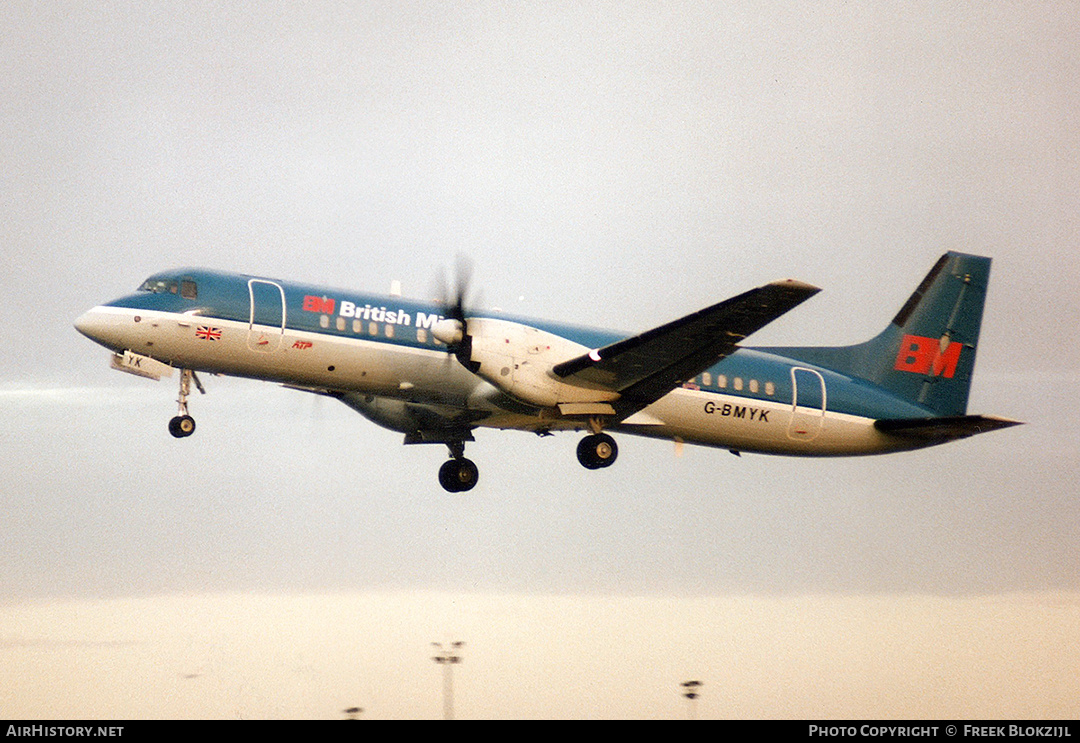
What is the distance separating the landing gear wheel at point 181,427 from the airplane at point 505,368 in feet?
0.09

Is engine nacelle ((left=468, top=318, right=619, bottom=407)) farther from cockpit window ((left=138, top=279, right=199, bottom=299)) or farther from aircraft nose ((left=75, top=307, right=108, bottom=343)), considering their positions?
aircraft nose ((left=75, top=307, right=108, bottom=343))

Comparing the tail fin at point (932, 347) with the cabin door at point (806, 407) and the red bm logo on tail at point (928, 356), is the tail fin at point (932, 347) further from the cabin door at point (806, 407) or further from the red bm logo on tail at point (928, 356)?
the cabin door at point (806, 407)

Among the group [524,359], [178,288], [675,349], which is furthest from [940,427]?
[178,288]

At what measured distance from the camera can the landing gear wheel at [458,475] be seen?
27.7m

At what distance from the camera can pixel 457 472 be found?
2766 centimetres

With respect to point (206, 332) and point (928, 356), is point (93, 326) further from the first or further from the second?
point (928, 356)

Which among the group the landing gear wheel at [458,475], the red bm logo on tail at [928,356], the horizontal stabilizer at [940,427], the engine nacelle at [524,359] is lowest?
the landing gear wheel at [458,475]

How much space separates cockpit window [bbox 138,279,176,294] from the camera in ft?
76.2

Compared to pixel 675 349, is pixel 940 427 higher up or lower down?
lower down

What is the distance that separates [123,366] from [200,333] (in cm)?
156

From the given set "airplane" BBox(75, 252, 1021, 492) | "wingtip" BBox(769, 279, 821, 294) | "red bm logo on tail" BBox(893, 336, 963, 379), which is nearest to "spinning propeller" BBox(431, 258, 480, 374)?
"airplane" BBox(75, 252, 1021, 492)

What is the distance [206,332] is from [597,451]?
8.30m

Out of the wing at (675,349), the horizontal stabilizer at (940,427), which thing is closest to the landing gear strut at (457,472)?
the wing at (675,349)
